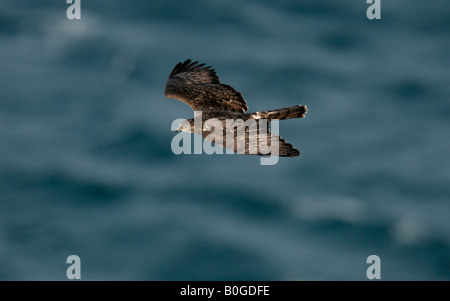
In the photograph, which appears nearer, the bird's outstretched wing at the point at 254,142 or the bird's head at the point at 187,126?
the bird's outstretched wing at the point at 254,142

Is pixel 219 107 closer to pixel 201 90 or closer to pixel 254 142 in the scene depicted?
pixel 201 90

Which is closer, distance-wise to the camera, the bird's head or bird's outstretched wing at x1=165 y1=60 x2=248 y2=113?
the bird's head

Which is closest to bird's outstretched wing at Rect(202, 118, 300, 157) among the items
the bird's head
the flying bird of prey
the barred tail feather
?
the flying bird of prey

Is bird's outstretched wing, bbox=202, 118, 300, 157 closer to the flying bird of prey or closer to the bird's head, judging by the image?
the flying bird of prey

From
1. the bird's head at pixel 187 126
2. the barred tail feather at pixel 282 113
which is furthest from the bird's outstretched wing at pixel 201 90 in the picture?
the barred tail feather at pixel 282 113

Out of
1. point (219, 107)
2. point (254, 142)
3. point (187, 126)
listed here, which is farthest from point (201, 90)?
point (254, 142)

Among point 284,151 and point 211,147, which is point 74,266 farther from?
point 284,151

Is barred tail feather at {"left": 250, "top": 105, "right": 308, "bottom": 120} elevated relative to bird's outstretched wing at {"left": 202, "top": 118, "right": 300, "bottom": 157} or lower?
elevated

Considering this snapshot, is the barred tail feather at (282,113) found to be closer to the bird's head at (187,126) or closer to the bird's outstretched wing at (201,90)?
the bird's head at (187,126)
